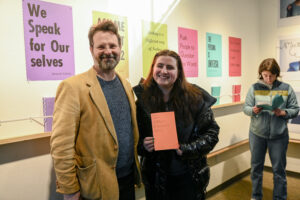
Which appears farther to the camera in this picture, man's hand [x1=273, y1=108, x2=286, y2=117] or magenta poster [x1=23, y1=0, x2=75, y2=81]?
man's hand [x1=273, y1=108, x2=286, y2=117]

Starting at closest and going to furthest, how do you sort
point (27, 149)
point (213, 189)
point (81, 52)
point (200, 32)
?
1. point (27, 149)
2. point (81, 52)
3. point (200, 32)
4. point (213, 189)

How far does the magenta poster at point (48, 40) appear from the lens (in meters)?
1.58

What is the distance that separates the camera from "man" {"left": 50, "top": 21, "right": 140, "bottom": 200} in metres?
1.25

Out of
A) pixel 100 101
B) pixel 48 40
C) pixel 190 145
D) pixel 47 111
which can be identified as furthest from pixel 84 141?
pixel 48 40

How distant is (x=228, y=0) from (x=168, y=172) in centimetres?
270

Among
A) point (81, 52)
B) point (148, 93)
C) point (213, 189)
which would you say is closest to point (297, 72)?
point (213, 189)

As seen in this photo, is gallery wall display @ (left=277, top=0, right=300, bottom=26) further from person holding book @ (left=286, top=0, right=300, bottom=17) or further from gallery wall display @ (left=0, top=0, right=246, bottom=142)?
gallery wall display @ (left=0, top=0, right=246, bottom=142)

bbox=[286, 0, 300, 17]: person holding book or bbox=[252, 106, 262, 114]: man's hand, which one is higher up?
bbox=[286, 0, 300, 17]: person holding book

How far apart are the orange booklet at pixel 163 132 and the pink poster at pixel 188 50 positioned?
136 centimetres

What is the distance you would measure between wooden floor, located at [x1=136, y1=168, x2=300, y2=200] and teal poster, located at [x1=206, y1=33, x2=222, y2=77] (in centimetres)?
158

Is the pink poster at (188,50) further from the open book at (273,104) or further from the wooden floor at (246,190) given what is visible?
the wooden floor at (246,190)

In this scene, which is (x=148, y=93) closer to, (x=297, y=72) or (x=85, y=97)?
(x=85, y=97)

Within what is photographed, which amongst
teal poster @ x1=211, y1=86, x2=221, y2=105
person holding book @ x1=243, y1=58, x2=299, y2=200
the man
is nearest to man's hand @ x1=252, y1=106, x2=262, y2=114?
person holding book @ x1=243, y1=58, x2=299, y2=200

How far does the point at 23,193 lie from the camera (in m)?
1.59
